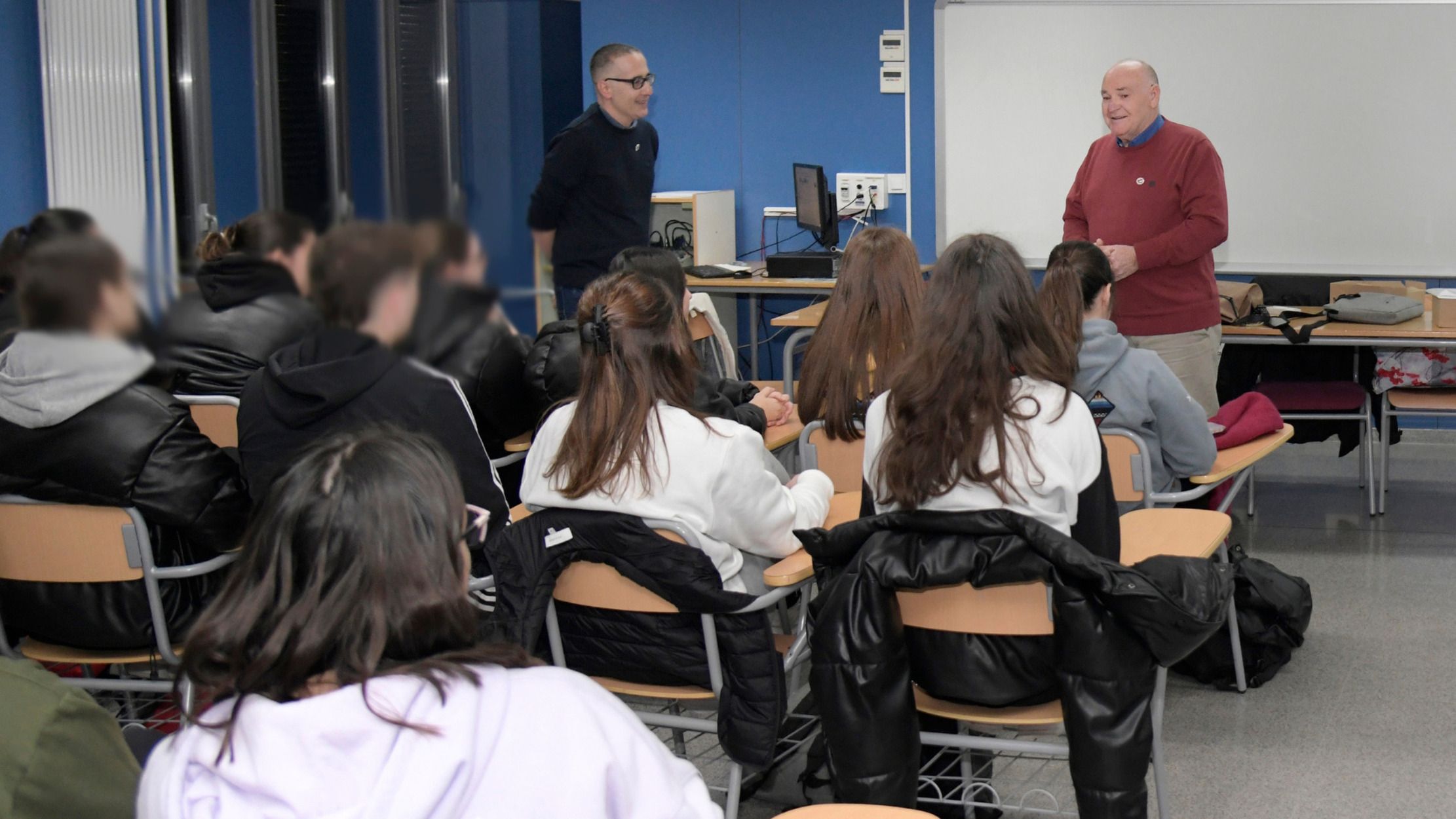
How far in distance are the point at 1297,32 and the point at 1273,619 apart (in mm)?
3344

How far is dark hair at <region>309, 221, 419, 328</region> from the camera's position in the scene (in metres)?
0.39

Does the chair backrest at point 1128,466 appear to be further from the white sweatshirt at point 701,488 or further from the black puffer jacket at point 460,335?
the black puffer jacket at point 460,335

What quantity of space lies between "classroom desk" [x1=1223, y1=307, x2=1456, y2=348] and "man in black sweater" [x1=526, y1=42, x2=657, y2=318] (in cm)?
419

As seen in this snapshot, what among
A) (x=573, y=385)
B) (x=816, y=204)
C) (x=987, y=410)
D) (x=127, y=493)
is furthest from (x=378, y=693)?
(x=816, y=204)

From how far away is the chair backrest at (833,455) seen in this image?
2891mm

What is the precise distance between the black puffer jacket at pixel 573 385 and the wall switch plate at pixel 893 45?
333 centimetres

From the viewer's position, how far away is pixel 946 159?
6.11 m

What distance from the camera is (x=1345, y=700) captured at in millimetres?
3111

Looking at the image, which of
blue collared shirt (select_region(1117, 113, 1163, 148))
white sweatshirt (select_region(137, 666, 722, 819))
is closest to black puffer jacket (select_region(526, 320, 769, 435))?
white sweatshirt (select_region(137, 666, 722, 819))

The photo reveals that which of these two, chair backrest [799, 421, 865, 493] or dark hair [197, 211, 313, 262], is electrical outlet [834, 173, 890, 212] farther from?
dark hair [197, 211, 313, 262]

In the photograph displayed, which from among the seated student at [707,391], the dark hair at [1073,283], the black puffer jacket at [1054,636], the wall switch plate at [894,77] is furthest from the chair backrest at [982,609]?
the wall switch plate at [894,77]

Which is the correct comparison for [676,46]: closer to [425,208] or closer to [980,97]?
[980,97]

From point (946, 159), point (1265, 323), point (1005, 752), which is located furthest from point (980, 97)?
point (1005, 752)

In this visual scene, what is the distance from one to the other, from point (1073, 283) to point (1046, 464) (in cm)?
116
